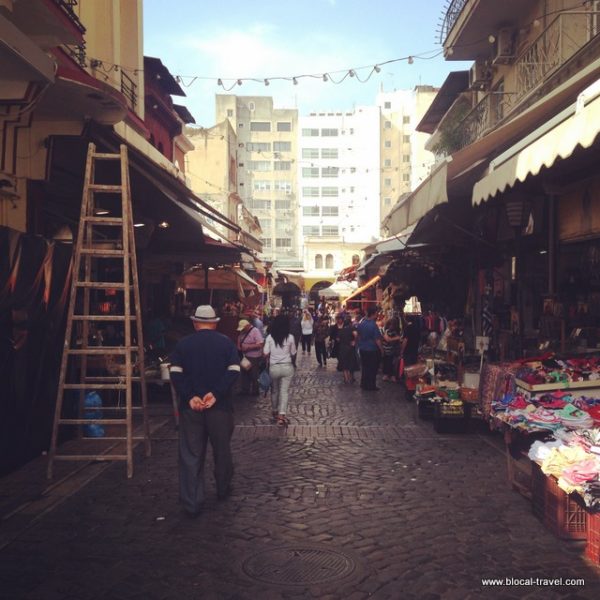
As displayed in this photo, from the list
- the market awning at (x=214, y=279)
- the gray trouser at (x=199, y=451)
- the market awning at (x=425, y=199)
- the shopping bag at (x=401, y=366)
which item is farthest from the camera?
the market awning at (x=214, y=279)

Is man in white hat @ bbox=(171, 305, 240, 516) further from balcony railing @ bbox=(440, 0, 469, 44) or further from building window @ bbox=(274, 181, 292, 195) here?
building window @ bbox=(274, 181, 292, 195)

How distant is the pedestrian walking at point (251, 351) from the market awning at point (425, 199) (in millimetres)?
3582

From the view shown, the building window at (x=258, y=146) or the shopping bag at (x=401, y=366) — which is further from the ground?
the building window at (x=258, y=146)

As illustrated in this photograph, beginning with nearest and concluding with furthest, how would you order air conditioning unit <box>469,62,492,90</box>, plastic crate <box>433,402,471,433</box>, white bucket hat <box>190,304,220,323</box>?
1. white bucket hat <box>190,304,220,323</box>
2. plastic crate <box>433,402,471,433</box>
3. air conditioning unit <box>469,62,492,90</box>

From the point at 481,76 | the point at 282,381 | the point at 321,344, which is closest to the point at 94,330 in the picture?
the point at 282,381

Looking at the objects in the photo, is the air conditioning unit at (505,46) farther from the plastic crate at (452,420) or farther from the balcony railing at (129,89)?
the plastic crate at (452,420)

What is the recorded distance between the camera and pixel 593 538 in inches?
189

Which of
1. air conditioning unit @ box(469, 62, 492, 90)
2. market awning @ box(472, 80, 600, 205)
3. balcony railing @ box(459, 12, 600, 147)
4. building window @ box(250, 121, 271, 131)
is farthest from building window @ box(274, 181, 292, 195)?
market awning @ box(472, 80, 600, 205)

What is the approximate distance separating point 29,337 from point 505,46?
1384cm

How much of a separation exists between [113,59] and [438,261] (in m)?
8.33

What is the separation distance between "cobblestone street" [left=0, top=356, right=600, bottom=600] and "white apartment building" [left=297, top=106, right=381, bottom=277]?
272 ft

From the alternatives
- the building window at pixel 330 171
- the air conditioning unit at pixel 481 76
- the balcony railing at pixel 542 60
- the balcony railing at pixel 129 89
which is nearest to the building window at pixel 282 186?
the building window at pixel 330 171

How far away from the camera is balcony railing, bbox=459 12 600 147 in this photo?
12684mm

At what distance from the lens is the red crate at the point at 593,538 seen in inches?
186
